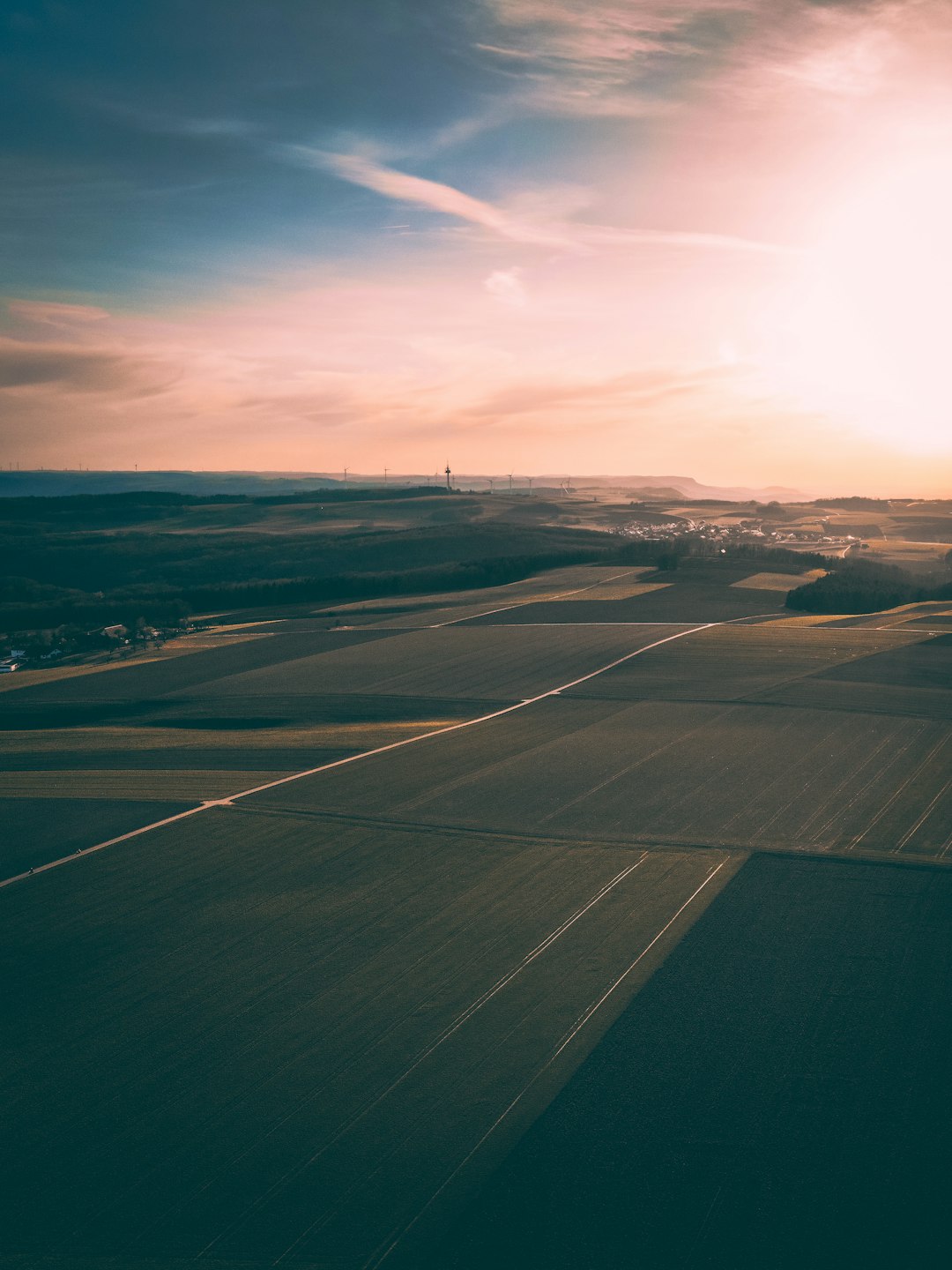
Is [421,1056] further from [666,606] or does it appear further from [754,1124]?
[666,606]

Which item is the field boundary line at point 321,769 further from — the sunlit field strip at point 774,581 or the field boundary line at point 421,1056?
the sunlit field strip at point 774,581

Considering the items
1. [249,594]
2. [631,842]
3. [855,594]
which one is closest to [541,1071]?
[631,842]

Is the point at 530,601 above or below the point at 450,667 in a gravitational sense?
above

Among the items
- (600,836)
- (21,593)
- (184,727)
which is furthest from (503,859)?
(21,593)

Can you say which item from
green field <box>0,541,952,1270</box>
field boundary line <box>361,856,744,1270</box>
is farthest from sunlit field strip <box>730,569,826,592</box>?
field boundary line <box>361,856,744,1270</box>

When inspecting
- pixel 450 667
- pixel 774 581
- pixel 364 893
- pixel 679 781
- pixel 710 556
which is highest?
pixel 710 556

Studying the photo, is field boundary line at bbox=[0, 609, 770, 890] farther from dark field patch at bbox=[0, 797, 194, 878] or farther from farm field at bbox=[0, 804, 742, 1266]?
farm field at bbox=[0, 804, 742, 1266]
